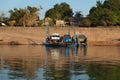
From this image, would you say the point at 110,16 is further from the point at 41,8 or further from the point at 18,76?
the point at 18,76

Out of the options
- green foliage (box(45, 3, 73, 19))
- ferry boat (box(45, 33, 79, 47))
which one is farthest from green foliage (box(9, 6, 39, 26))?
green foliage (box(45, 3, 73, 19))

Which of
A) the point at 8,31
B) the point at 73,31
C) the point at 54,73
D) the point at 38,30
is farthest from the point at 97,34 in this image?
the point at 54,73

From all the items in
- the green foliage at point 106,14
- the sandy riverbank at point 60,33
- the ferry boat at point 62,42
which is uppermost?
the green foliage at point 106,14

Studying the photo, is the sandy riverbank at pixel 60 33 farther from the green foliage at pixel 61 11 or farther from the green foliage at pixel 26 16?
the green foliage at pixel 61 11

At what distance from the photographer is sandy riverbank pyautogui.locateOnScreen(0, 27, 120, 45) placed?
227ft

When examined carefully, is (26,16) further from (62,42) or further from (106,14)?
(62,42)

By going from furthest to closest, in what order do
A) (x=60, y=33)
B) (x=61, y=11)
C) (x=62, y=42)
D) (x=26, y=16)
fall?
(x=61, y=11)
(x=26, y=16)
(x=60, y=33)
(x=62, y=42)

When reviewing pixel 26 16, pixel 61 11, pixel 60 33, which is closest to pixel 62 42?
pixel 60 33

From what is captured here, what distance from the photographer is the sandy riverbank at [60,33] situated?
6912 cm

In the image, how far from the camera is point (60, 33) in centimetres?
7094

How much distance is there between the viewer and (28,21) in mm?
83188

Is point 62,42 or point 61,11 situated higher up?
point 61,11

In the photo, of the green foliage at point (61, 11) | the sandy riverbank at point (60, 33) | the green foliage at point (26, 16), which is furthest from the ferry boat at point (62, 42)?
the green foliage at point (61, 11)

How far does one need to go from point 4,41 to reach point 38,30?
6246 mm
